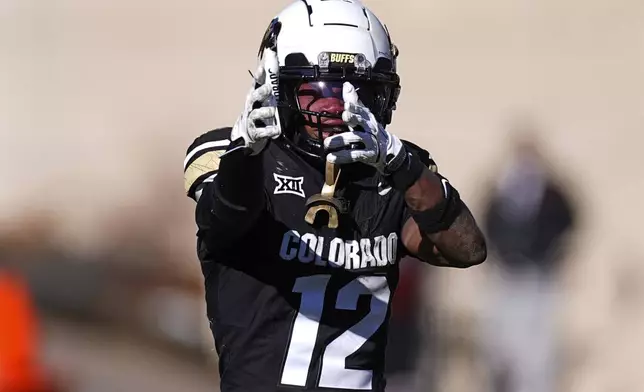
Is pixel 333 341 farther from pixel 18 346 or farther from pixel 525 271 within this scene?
pixel 525 271

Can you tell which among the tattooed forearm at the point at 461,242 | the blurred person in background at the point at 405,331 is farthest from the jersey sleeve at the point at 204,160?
the blurred person in background at the point at 405,331

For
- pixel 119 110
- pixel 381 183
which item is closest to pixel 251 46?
pixel 119 110

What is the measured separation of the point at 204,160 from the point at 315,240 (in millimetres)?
359

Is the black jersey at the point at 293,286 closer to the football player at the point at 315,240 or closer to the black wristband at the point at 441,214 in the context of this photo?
the football player at the point at 315,240

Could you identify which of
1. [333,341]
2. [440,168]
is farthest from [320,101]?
[440,168]

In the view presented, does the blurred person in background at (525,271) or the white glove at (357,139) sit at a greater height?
the white glove at (357,139)

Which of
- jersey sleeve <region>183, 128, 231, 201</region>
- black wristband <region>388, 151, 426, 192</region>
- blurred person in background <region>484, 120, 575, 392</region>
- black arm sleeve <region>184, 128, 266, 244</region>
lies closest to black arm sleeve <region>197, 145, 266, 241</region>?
black arm sleeve <region>184, 128, 266, 244</region>

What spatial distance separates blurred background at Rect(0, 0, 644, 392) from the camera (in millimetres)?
8195

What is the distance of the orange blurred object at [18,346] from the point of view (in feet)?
21.2

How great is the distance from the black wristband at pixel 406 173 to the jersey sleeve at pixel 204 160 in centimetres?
46

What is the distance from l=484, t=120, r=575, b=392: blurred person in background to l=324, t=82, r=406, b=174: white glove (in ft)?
18.1

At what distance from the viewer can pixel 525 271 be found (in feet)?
27.0

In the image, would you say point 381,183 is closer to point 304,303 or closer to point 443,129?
point 304,303

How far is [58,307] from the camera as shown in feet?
28.1
